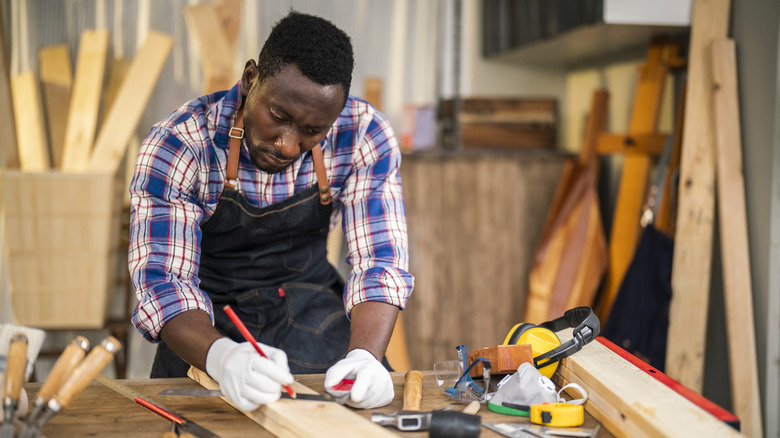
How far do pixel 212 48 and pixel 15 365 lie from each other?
2079 mm

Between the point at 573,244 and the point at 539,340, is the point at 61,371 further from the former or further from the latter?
the point at 573,244

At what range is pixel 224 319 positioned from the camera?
1.63 m

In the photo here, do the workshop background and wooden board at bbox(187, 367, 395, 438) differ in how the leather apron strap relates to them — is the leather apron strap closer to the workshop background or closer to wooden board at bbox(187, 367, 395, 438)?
wooden board at bbox(187, 367, 395, 438)

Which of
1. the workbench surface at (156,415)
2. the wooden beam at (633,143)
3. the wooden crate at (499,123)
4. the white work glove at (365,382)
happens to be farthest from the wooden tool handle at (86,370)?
the wooden crate at (499,123)

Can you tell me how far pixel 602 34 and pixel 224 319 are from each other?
6.08ft

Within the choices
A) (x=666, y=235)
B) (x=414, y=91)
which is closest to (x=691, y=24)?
(x=666, y=235)

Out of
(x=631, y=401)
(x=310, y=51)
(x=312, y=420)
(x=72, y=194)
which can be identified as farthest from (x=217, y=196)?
(x=72, y=194)

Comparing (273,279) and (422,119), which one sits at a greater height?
(422,119)

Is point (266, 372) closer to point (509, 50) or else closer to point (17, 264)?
point (17, 264)

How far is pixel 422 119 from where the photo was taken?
321 cm

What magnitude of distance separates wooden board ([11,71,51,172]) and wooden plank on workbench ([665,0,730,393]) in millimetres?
2471

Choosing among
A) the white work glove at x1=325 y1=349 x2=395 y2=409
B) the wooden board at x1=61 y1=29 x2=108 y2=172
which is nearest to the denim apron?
the white work glove at x1=325 y1=349 x2=395 y2=409

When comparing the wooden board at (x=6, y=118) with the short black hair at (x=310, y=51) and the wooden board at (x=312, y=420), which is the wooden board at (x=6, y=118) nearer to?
the short black hair at (x=310, y=51)

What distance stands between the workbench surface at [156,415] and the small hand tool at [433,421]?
16 mm
